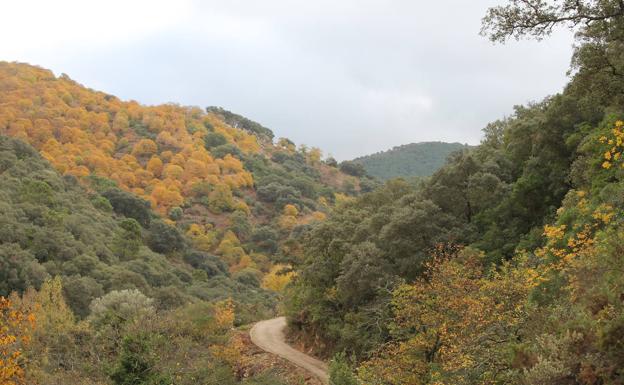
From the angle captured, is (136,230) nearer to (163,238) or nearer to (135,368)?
(163,238)

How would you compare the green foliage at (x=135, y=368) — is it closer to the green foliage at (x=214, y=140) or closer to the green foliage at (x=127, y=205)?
the green foliage at (x=127, y=205)

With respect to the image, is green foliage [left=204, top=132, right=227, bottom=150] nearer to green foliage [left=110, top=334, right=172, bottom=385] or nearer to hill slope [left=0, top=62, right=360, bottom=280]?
hill slope [left=0, top=62, right=360, bottom=280]

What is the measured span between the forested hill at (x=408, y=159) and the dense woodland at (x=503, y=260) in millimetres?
131863

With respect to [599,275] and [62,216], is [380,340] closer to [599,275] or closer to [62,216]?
[599,275]

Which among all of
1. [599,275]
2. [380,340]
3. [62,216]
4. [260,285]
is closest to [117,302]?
[380,340]

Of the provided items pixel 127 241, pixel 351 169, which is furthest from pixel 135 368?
pixel 351 169

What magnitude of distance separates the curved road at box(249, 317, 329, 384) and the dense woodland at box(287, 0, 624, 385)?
1.34m

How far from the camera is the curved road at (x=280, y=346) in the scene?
28.3m

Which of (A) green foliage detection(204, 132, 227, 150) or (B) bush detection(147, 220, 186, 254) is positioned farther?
(A) green foliage detection(204, 132, 227, 150)

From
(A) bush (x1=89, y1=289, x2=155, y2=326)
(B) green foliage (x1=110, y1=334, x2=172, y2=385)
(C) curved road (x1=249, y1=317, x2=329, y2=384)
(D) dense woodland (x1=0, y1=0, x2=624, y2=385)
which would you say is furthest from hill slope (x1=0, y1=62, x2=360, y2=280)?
(B) green foliage (x1=110, y1=334, x2=172, y2=385)

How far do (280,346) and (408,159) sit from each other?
488 ft

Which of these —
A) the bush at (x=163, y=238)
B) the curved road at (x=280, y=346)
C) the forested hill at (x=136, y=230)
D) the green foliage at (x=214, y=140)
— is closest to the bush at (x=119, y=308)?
the forested hill at (x=136, y=230)

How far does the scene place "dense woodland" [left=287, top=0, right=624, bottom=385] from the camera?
30.9 ft

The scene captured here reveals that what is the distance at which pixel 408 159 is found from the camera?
17738 cm
